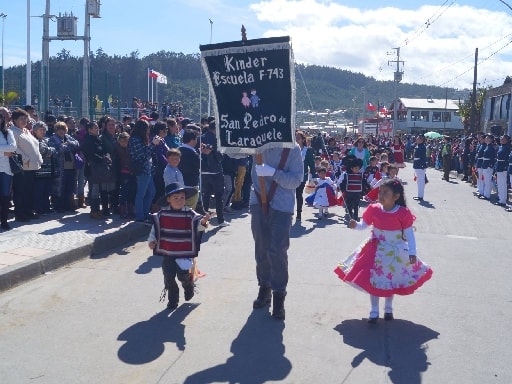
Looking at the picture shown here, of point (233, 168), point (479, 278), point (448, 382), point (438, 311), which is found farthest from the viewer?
point (233, 168)

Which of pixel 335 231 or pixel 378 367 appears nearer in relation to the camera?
pixel 378 367

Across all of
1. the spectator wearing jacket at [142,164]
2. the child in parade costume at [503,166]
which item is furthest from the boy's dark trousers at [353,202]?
the child in parade costume at [503,166]

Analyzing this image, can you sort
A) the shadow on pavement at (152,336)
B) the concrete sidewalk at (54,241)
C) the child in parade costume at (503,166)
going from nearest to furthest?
the shadow on pavement at (152,336) → the concrete sidewalk at (54,241) → the child in parade costume at (503,166)

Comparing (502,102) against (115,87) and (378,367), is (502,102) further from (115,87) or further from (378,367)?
(378,367)

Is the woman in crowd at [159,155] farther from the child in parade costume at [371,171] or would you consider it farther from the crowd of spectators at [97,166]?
the child in parade costume at [371,171]

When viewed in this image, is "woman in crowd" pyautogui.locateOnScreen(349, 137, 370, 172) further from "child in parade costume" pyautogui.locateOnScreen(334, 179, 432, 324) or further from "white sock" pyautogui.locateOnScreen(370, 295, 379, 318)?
"white sock" pyautogui.locateOnScreen(370, 295, 379, 318)

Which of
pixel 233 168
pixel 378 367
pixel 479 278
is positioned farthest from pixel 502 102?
pixel 378 367

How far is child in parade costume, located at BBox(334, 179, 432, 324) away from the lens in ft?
18.6

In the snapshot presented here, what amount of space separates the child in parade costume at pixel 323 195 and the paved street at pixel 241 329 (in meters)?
4.32

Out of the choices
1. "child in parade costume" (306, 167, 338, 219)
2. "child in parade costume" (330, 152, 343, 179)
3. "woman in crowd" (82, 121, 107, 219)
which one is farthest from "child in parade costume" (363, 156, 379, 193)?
"woman in crowd" (82, 121, 107, 219)

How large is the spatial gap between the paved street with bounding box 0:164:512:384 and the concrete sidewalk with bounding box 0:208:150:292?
19cm

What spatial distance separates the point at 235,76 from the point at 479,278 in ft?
14.0

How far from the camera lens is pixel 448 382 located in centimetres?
438

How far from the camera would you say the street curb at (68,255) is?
666 centimetres
